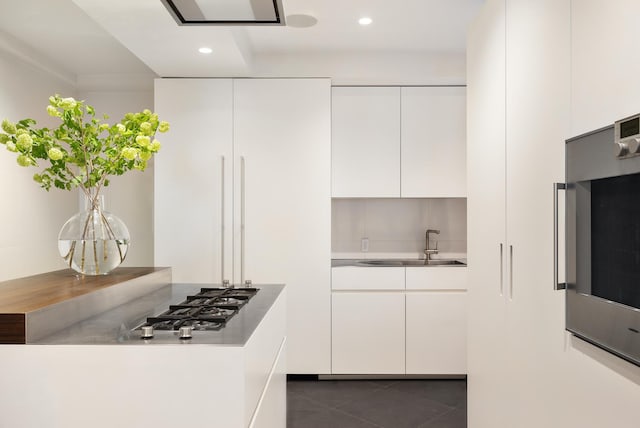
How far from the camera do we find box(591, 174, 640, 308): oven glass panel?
1.28m

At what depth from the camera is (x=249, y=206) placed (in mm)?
3949

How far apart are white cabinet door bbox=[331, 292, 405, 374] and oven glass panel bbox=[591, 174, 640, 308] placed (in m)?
2.58

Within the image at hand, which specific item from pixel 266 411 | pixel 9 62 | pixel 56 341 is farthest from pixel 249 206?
pixel 56 341

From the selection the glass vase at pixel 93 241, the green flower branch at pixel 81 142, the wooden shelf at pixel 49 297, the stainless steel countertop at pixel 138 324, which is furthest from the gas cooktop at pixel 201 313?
the green flower branch at pixel 81 142

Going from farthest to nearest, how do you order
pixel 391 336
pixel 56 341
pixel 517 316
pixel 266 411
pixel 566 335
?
pixel 391 336 → pixel 517 316 → pixel 266 411 → pixel 566 335 → pixel 56 341

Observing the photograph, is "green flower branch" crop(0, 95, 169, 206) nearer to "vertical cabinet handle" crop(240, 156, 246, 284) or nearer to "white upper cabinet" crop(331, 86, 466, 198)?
"vertical cabinet handle" crop(240, 156, 246, 284)

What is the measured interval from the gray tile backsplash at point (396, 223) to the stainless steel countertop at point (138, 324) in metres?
2.32

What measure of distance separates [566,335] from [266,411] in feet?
3.37

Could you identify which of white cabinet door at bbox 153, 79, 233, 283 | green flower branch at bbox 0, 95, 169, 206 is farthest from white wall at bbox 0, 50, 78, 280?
green flower branch at bbox 0, 95, 169, 206

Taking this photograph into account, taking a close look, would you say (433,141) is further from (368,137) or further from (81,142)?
(81,142)

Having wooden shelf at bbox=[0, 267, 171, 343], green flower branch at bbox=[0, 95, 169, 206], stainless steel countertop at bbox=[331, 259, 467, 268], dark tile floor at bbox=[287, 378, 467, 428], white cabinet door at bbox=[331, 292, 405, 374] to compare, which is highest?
green flower branch at bbox=[0, 95, 169, 206]

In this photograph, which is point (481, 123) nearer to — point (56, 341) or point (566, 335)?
point (566, 335)

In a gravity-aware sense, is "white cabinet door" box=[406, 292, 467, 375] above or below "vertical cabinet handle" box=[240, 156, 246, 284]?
below

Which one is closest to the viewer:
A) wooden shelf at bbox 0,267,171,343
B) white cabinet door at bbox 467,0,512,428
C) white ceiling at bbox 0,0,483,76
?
wooden shelf at bbox 0,267,171,343
